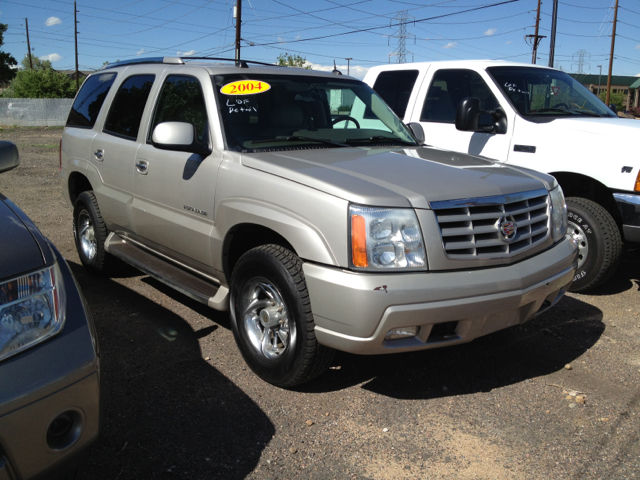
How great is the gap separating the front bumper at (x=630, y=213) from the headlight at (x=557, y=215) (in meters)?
1.52

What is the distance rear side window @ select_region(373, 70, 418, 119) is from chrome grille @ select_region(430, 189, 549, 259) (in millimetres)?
3798

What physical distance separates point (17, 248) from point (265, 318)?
1585mm

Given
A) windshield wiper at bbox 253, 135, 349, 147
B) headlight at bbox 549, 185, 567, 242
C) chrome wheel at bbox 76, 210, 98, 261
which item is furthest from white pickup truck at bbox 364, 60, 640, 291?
chrome wheel at bbox 76, 210, 98, 261

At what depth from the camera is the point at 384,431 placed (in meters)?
3.08

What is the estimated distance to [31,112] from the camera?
129 feet

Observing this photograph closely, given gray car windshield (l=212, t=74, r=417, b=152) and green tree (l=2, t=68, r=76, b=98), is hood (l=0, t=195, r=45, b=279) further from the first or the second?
green tree (l=2, t=68, r=76, b=98)

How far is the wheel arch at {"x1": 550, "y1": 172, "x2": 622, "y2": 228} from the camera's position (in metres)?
5.38

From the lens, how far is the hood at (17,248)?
6.57ft

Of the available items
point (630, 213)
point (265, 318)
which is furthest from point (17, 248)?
point (630, 213)

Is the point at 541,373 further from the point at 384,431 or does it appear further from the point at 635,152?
the point at 635,152

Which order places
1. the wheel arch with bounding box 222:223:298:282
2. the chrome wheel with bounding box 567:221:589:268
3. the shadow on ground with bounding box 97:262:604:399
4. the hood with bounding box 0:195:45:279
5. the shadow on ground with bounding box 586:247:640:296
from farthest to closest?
the shadow on ground with bounding box 586:247:640:296 < the chrome wheel with bounding box 567:221:589:268 < the shadow on ground with bounding box 97:262:604:399 < the wheel arch with bounding box 222:223:298:282 < the hood with bounding box 0:195:45:279

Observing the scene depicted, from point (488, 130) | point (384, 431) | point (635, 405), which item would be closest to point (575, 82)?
point (488, 130)

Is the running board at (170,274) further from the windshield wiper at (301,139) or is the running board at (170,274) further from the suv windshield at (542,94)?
the suv windshield at (542,94)

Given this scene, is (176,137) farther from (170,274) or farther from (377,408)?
(377,408)
